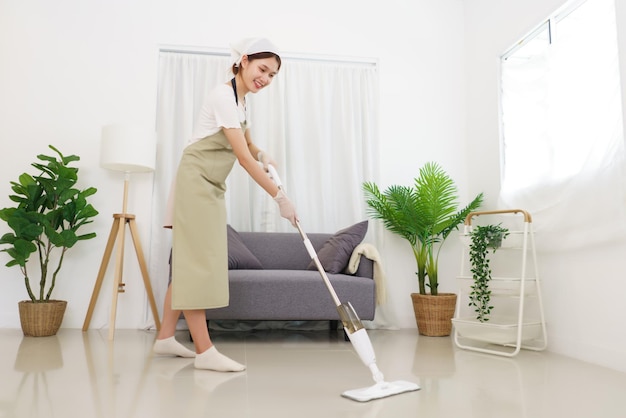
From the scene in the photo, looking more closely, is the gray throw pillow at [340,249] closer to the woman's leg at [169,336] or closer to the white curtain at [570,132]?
the white curtain at [570,132]

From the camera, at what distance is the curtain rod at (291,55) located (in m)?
4.07

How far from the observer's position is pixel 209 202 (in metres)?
2.24

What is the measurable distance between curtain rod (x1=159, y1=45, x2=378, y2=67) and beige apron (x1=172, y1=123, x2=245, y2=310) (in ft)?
6.90

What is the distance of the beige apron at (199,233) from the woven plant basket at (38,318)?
1.63 metres

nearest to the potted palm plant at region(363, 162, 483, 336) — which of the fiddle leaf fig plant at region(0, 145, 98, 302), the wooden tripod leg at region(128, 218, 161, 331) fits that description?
the wooden tripod leg at region(128, 218, 161, 331)

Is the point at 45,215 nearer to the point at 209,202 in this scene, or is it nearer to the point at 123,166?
the point at 123,166

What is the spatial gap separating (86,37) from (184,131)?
1054 millimetres

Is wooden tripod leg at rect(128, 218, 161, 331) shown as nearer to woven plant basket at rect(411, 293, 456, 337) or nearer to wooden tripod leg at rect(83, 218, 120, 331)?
wooden tripod leg at rect(83, 218, 120, 331)

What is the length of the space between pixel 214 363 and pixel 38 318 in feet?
5.71

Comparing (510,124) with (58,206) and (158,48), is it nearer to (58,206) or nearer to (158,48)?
(158,48)

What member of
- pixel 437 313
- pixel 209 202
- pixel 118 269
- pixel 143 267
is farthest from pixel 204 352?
pixel 437 313

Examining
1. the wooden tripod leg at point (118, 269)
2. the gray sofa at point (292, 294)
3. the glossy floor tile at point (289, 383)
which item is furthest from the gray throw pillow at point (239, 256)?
the wooden tripod leg at point (118, 269)

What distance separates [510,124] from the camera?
145 inches

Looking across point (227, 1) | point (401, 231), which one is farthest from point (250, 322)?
point (227, 1)
